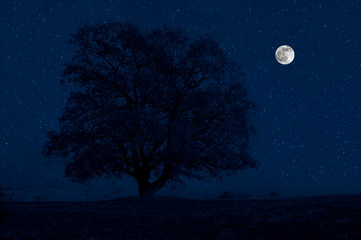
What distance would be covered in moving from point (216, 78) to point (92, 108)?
8.35 metres

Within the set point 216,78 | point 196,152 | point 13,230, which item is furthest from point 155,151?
point 13,230

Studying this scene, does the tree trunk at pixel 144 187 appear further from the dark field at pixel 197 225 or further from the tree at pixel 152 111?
the dark field at pixel 197 225

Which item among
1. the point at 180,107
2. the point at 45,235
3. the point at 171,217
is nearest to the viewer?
the point at 45,235

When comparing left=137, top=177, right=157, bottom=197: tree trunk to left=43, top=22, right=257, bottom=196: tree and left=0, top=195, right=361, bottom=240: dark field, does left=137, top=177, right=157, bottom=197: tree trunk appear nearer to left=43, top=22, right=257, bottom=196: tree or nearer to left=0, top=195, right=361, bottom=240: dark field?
left=43, top=22, right=257, bottom=196: tree

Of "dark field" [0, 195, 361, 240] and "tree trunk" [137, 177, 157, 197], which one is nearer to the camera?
"dark field" [0, 195, 361, 240]

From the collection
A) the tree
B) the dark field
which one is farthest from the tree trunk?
the dark field

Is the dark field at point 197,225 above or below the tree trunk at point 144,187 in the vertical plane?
below

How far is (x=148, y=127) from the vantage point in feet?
70.6

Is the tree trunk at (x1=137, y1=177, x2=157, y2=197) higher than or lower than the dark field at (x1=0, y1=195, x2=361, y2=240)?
higher

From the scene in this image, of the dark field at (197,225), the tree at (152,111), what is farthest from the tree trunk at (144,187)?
the dark field at (197,225)

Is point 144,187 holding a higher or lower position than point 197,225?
higher

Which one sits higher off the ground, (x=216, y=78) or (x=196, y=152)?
(x=216, y=78)

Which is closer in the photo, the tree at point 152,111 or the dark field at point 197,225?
the dark field at point 197,225

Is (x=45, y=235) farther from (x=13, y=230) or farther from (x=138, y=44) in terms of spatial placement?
(x=138, y=44)
